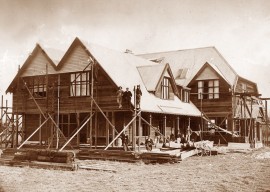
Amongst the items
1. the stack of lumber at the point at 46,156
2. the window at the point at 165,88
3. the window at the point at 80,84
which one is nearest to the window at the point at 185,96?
the window at the point at 165,88

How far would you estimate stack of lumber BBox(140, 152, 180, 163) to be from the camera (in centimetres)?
1998

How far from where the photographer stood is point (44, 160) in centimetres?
1869

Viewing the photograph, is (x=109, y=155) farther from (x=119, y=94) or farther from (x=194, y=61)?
(x=194, y=61)

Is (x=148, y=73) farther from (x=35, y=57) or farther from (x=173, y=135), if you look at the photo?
(x=35, y=57)

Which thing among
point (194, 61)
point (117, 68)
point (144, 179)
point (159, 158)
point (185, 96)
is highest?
point (194, 61)

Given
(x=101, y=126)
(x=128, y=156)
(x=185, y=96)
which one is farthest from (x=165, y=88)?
(x=128, y=156)

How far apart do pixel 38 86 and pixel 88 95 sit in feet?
16.0

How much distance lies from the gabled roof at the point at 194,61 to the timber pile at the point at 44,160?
2029cm

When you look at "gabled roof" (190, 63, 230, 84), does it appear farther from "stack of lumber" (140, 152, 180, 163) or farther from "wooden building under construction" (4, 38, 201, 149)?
"stack of lumber" (140, 152, 180, 163)

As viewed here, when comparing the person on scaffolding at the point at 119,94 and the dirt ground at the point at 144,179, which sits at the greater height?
the person on scaffolding at the point at 119,94

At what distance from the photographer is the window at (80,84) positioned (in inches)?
1081

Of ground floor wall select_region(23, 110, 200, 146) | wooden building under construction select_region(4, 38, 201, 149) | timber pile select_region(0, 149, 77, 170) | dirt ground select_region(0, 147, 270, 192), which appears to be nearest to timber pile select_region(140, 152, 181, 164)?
dirt ground select_region(0, 147, 270, 192)

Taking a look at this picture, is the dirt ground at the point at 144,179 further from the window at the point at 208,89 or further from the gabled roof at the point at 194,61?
the gabled roof at the point at 194,61

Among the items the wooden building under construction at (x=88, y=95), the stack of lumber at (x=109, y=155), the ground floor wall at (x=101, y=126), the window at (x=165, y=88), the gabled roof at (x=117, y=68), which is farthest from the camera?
the window at (x=165, y=88)
